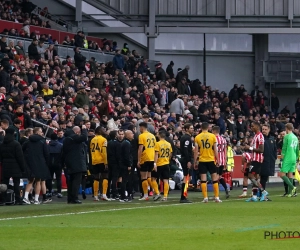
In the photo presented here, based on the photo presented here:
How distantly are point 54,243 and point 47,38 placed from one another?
Answer: 2573 centimetres

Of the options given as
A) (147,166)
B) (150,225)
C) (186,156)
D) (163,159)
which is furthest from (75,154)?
(150,225)

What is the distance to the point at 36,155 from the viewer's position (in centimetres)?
2488

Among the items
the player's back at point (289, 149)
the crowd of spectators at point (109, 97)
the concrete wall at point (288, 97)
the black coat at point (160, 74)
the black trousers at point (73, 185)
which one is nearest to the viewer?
the black trousers at point (73, 185)

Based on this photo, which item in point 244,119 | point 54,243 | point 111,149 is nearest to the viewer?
point 54,243

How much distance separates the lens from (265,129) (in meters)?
26.0

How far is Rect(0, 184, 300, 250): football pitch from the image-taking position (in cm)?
1435

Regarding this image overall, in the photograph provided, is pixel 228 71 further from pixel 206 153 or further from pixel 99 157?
pixel 206 153

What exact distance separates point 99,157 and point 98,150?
0.19 metres

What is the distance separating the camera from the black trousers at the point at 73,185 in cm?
2420

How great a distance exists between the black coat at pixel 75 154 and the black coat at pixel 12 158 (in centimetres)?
118

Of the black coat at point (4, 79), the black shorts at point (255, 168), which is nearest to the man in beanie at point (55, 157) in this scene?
the black coat at point (4, 79)

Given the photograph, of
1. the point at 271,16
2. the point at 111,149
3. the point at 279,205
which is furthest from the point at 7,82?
the point at 271,16

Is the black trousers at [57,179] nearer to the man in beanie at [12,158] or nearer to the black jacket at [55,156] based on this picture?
the black jacket at [55,156]

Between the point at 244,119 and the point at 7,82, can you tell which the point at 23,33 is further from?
the point at 244,119
